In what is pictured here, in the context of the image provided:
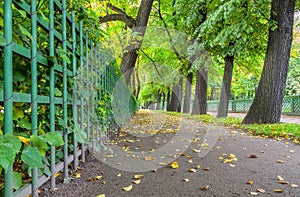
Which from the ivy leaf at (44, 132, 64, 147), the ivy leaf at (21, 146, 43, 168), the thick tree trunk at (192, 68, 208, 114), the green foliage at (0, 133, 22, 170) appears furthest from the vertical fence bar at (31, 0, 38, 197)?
the thick tree trunk at (192, 68, 208, 114)

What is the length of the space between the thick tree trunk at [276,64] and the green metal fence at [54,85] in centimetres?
512

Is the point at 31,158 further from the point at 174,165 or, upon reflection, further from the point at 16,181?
the point at 174,165

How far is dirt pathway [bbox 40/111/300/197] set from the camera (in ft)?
7.03

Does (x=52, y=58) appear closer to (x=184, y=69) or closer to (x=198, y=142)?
(x=198, y=142)

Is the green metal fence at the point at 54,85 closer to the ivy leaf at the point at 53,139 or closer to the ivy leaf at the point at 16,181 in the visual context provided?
the ivy leaf at the point at 16,181

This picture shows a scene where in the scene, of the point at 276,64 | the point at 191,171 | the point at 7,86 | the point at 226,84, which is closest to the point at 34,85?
the point at 7,86

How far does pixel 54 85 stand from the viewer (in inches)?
78.3

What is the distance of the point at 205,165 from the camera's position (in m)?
3.01

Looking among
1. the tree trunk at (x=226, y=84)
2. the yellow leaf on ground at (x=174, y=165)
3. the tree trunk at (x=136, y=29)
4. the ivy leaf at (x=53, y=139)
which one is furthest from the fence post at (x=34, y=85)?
the tree trunk at (x=226, y=84)

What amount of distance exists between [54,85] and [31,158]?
3.17 feet

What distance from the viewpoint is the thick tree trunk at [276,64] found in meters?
6.54

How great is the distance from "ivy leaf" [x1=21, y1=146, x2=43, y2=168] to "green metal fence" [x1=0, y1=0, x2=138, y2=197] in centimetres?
16

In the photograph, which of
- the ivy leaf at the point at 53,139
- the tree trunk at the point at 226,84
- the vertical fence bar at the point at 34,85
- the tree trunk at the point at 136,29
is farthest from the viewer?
the tree trunk at the point at 226,84

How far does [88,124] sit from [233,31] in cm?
552
